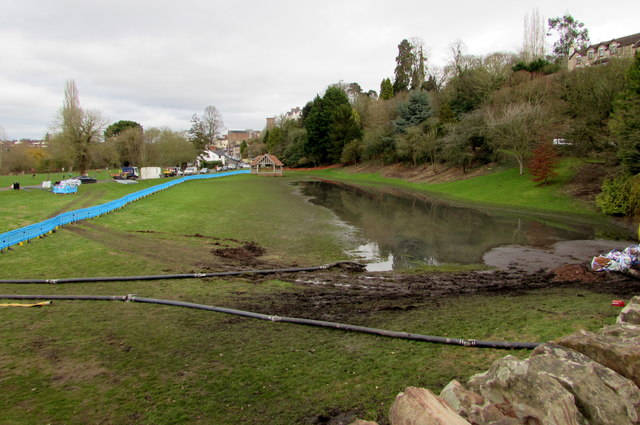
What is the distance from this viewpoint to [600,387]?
14.3 feet

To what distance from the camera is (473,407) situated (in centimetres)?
432

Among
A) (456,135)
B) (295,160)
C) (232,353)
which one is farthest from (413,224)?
(295,160)

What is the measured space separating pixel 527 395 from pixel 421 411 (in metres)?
1.38

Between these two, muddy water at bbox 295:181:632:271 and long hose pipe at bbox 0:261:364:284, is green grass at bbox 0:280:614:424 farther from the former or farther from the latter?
muddy water at bbox 295:181:632:271

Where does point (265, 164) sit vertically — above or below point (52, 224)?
above

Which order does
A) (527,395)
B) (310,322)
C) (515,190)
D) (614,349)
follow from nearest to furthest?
(527,395) < (614,349) < (310,322) < (515,190)

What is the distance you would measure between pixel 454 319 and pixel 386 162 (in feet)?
213

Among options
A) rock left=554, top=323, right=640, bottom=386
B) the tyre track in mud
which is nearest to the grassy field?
the tyre track in mud

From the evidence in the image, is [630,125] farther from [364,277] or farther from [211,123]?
[211,123]

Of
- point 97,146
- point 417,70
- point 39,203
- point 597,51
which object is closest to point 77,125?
point 97,146

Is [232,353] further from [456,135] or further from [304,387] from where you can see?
[456,135]

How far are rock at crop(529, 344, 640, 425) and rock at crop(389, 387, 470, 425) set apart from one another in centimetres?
135

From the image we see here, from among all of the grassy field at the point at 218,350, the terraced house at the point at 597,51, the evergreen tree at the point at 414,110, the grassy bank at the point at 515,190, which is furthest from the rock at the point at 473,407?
the terraced house at the point at 597,51

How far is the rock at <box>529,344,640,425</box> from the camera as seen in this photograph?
4.14 m
